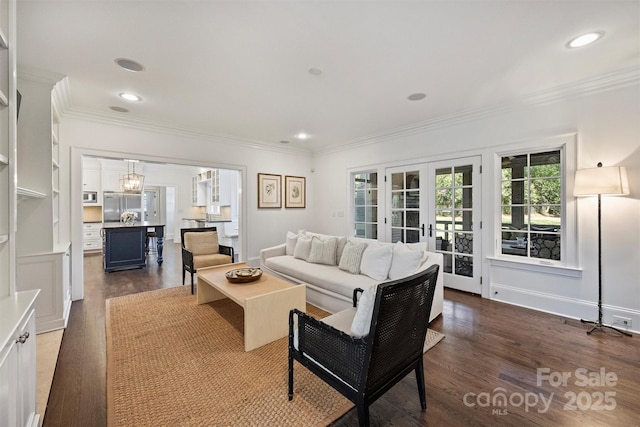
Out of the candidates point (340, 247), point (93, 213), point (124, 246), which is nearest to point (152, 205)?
point (93, 213)

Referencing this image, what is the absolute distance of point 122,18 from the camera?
78.3 inches

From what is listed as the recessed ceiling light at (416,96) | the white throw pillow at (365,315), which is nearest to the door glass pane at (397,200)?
the recessed ceiling light at (416,96)

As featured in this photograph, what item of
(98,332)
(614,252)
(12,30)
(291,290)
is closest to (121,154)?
(98,332)

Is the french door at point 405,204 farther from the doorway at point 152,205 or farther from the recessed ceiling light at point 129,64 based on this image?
the doorway at point 152,205

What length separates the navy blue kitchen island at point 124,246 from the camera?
5344 millimetres

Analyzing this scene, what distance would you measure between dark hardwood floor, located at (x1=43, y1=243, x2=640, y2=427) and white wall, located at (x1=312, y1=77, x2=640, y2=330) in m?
0.31

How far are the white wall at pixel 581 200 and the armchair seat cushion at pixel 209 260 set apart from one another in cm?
369

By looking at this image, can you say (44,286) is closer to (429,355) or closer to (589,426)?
(429,355)

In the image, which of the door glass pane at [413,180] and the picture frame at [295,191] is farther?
the picture frame at [295,191]

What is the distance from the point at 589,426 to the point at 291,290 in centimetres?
227

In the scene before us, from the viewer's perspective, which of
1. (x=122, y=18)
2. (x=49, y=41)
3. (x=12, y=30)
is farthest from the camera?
(x=49, y=41)

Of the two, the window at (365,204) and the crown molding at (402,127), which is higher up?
the crown molding at (402,127)

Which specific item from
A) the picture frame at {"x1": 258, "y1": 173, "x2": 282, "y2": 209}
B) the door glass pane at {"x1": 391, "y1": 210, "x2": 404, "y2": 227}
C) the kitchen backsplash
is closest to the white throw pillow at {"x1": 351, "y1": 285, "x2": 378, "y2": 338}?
the door glass pane at {"x1": 391, "y1": 210, "x2": 404, "y2": 227}

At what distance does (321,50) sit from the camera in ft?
7.79
